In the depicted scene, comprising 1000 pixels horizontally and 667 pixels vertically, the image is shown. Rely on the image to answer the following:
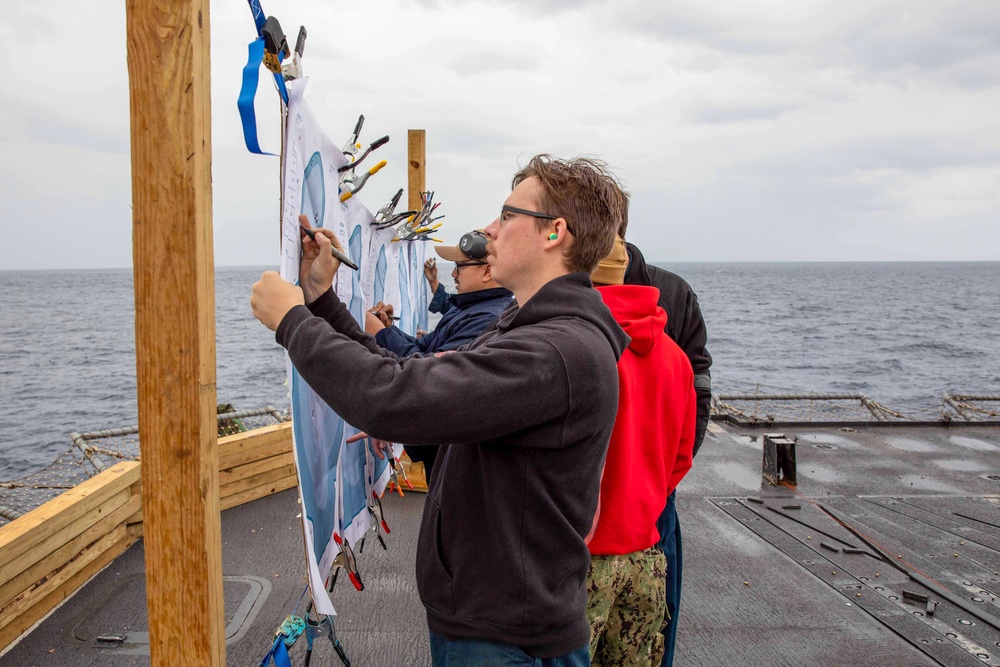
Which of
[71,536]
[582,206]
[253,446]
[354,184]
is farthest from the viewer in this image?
[253,446]

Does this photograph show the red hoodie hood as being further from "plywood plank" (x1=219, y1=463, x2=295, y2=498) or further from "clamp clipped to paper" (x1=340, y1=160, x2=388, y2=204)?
"plywood plank" (x1=219, y1=463, x2=295, y2=498)

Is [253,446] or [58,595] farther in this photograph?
[253,446]

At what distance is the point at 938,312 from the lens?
68.2 metres

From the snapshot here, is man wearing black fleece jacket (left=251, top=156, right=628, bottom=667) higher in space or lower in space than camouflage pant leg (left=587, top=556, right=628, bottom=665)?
higher

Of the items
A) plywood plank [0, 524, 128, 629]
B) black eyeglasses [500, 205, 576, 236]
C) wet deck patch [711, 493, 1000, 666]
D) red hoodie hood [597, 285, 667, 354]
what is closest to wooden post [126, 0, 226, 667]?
black eyeglasses [500, 205, 576, 236]

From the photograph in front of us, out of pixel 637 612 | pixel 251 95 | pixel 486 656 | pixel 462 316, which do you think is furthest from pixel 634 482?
pixel 251 95

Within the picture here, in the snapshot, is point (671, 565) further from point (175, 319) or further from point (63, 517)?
point (63, 517)

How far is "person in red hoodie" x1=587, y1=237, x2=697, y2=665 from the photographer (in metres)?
2.27

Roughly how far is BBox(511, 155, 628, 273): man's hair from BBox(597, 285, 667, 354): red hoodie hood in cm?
60

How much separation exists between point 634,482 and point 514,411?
1.03 meters

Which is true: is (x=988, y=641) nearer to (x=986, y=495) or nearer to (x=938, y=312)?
(x=986, y=495)

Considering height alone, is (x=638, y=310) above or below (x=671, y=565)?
above

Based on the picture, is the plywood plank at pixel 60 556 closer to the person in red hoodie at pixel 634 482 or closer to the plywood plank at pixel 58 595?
the plywood plank at pixel 58 595

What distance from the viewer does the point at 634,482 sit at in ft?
7.56
